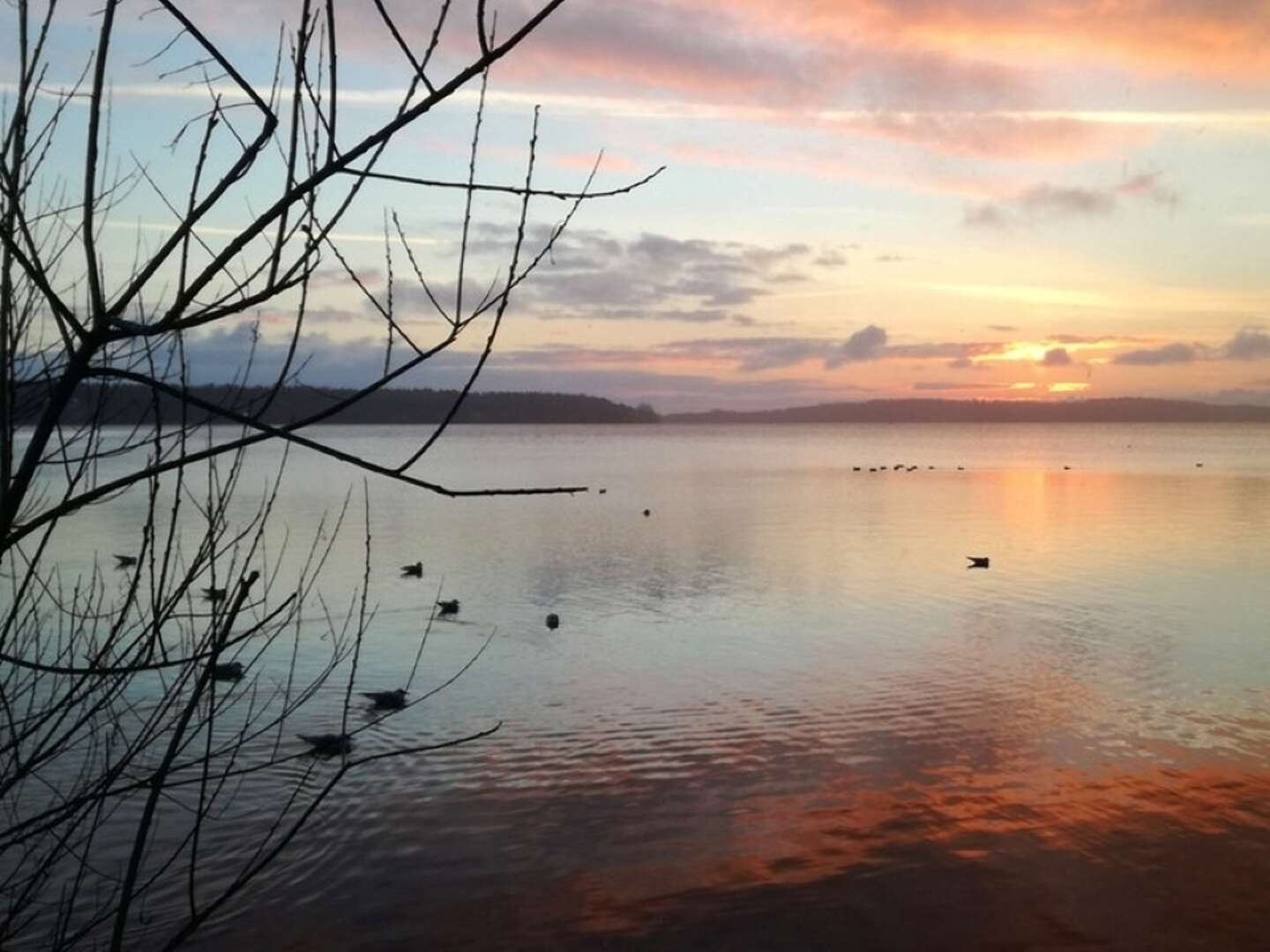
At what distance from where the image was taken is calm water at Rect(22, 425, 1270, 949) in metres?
9.71

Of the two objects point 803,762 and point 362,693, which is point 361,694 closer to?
point 362,693

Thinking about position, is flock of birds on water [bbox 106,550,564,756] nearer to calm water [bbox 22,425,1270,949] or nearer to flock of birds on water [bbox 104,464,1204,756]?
flock of birds on water [bbox 104,464,1204,756]

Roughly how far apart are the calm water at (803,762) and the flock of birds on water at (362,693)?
44 cm

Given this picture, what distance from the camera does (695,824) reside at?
11359 mm

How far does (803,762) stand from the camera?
527 inches

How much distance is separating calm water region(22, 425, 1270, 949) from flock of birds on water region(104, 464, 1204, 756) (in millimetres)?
442

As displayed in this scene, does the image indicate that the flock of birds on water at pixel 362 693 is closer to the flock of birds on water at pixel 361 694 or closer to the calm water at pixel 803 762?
the flock of birds on water at pixel 361 694

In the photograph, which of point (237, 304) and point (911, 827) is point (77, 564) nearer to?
point (911, 827)

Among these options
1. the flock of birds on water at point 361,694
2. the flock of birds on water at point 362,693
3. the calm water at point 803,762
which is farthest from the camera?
the flock of birds on water at point 361,694

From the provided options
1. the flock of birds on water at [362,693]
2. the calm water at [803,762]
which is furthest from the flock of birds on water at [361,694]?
the calm water at [803,762]

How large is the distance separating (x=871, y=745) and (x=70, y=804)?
12846mm

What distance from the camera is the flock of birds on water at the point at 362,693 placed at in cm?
593

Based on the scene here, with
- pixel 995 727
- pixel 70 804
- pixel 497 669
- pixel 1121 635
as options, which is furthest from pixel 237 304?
pixel 1121 635

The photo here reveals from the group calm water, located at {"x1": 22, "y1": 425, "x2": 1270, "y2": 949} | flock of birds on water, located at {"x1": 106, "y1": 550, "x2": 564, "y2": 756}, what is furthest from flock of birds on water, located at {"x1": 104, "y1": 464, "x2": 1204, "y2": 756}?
calm water, located at {"x1": 22, "y1": 425, "x2": 1270, "y2": 949}
